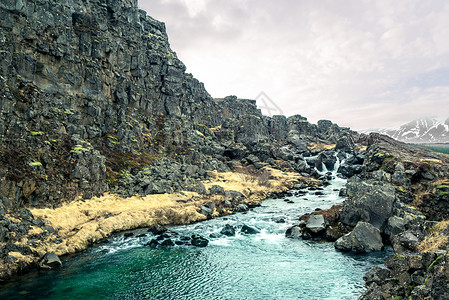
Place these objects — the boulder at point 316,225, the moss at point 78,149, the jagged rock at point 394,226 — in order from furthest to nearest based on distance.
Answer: the moss at point 78,149 → the boulder at point 316,225 → the jagged rock at point 394,226

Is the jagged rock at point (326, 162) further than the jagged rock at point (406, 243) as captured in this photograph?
Yes

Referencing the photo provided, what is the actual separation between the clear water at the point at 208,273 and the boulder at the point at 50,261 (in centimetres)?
89

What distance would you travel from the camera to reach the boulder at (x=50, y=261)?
2826cm

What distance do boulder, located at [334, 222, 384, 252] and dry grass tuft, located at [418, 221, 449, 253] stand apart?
40.2 feet

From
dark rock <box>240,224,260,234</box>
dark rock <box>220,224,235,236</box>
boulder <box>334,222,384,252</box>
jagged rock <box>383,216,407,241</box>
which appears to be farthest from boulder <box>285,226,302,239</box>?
jagged rock <box>383,216,407,241</box>

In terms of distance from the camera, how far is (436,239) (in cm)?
1861

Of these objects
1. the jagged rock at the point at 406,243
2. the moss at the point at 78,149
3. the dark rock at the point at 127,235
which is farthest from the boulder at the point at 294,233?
the moss at the point at 78,149

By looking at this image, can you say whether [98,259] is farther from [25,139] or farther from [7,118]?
[7,118]

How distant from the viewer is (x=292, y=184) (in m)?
91.9

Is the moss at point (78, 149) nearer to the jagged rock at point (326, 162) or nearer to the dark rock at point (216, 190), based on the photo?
the dark rock at point (216, 190)

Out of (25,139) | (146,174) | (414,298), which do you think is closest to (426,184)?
(414,298)

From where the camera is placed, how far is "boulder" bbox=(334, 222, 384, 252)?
31719mm

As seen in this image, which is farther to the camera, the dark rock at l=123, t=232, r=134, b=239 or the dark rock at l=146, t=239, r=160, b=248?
the dark rock at l=123, t=232, r=134, b=239

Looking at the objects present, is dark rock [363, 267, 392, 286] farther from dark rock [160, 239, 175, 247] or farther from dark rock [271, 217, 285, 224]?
dark rock [160, 239, 175, 247]
